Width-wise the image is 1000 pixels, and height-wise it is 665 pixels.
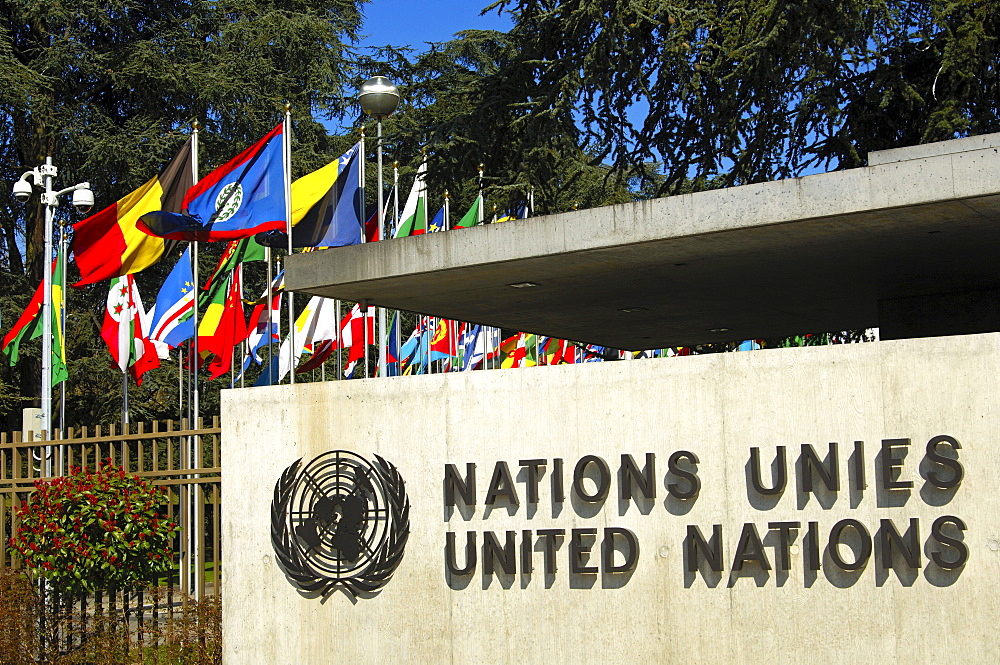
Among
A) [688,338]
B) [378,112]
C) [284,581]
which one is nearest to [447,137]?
A: [688,338]

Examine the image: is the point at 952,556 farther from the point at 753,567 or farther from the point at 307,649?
the point at 307,649

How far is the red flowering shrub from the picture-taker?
35.4 feet

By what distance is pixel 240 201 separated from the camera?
12.8 m

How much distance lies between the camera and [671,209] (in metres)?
8.77

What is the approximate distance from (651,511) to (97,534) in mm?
5191

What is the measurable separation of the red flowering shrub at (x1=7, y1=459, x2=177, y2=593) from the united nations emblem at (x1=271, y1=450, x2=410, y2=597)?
1.64 m

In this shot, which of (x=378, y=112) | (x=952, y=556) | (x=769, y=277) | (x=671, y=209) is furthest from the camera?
(x=378, y=112)

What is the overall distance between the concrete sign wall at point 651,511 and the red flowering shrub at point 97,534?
118 centimetres

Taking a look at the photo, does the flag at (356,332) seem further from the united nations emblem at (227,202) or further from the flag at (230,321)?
the united nations emblem at (227,202)

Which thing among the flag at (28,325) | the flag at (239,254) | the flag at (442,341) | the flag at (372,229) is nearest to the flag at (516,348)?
the flag at (442,341)

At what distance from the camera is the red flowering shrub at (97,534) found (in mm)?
10789

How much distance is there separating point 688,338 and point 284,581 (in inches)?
323

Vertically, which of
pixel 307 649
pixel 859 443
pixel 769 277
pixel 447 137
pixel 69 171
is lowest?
pixel 307 649

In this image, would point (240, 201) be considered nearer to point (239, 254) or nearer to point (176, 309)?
point (239, 254)
